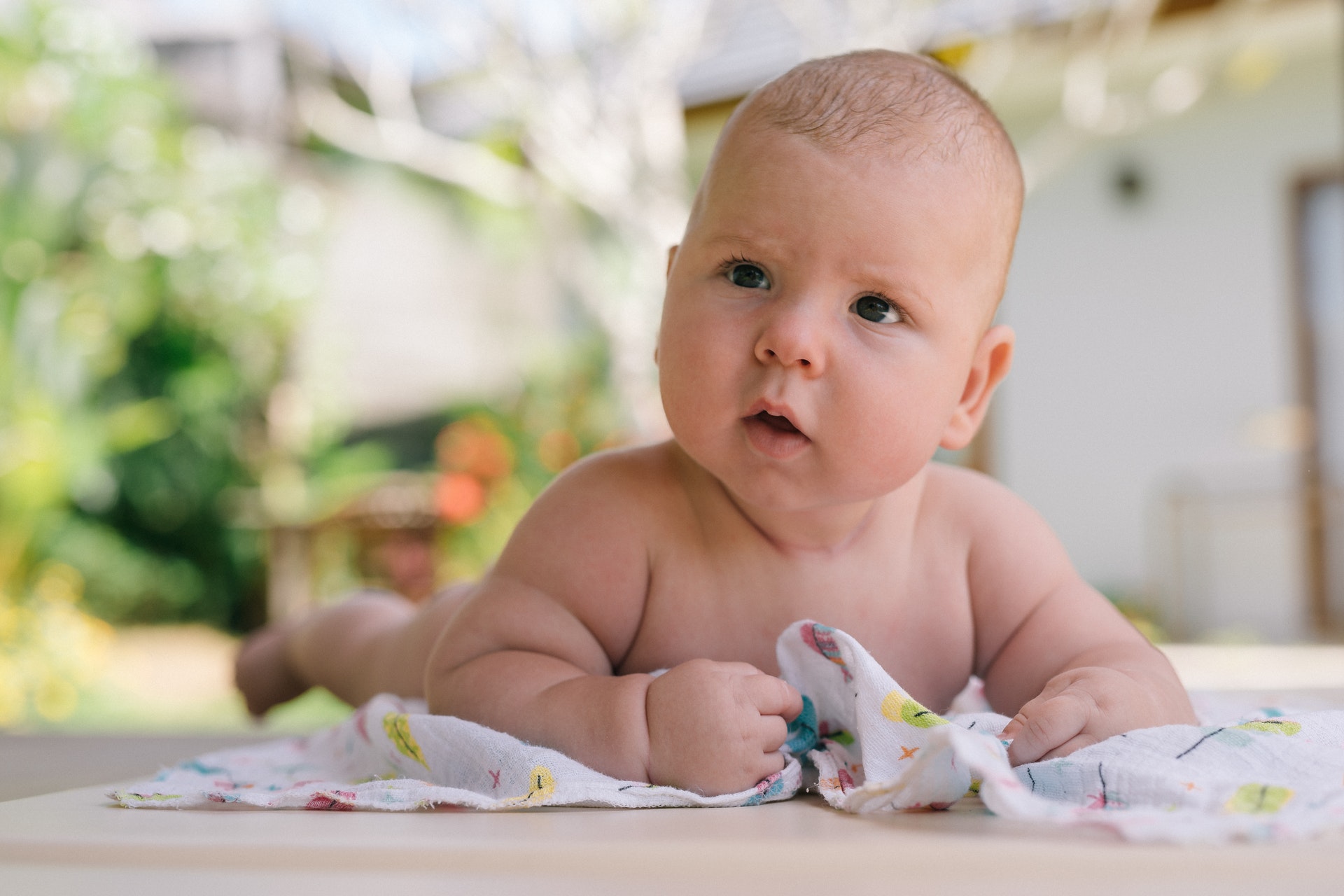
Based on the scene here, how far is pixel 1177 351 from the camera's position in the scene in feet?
24.1

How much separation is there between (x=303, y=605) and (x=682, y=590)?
585 centimetres

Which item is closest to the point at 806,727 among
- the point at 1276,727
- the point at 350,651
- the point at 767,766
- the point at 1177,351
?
the point at 767,766

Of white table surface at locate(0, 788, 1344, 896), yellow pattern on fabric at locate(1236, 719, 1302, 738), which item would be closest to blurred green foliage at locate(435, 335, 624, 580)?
yellow pattern on fabric at locate(1236, 719, 1302, 738)

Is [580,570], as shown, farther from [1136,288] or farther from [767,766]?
[1136,288]

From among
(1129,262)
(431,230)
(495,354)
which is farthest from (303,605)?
(1129,262)

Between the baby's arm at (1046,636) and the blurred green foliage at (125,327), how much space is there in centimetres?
465

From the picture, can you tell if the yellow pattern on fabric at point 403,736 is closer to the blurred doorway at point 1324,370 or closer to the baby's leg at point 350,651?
the baby's leg at point 350,651

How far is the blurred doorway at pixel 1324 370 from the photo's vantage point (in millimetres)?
6996

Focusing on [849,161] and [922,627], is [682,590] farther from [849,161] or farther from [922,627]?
[849,161]

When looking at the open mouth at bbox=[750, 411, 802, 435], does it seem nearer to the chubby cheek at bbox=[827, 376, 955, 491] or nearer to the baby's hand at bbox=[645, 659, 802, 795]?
the chubby cheek at bbox=[827, 376, 955, 491]

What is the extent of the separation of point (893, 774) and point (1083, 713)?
157 millimetres

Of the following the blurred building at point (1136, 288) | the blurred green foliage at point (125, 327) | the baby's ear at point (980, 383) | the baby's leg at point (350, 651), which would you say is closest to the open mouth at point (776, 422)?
the baby's ear at point (980, 383)

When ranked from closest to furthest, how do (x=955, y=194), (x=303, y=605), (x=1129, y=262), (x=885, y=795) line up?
(x=885, y=795) < (x=955, y=194) < (x=303, y=605) < (x=1129, y=262)

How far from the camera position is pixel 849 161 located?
0.90 m
